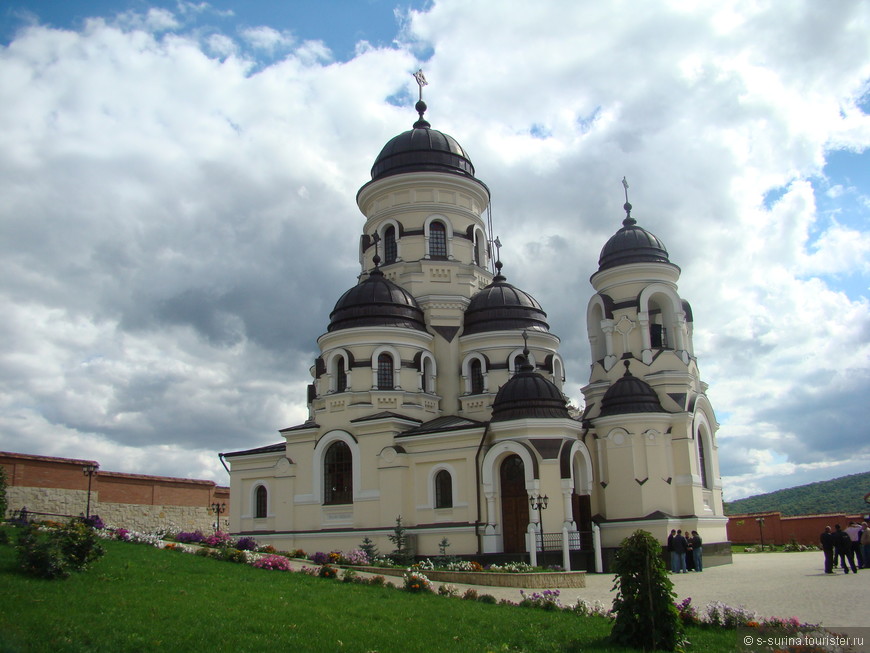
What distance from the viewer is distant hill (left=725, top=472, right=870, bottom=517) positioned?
63.7m

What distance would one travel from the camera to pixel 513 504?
A: 23438 mm

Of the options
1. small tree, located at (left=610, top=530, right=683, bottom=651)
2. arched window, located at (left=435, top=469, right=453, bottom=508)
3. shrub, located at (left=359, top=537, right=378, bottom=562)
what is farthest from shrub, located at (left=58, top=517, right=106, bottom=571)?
arched window, located at (left=435, top=469, right=453, bottom=508)

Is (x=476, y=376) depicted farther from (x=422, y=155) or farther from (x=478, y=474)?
(x=422, y=155)

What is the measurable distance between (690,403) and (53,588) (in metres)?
20.5

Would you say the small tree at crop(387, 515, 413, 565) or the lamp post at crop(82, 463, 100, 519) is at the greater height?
the lamp post at crop(82, 463, 100, 519)

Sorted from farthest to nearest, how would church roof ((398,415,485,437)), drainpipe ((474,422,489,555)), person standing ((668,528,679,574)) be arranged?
church roof ((398,415,485,437))
drainpipe ((474,422,489,555))
person standing ((668,528,679,574))

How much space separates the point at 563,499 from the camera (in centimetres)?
2270

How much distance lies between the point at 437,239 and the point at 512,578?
15.8 meters

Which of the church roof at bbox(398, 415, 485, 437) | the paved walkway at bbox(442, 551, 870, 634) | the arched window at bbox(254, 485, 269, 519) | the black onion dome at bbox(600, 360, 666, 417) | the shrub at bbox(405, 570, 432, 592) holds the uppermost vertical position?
the black onion dome at bbox(600, 360, 666, 417)

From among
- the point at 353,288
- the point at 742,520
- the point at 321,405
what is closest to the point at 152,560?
the point at 321,405

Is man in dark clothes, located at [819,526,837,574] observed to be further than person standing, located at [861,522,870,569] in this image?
No

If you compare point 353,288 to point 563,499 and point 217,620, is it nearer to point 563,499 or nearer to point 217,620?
Result: point 563,499

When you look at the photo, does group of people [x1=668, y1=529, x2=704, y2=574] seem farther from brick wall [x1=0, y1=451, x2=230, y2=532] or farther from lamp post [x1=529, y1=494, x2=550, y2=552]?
brick wall [x1=0, y1=451, x2=230, y2=532]

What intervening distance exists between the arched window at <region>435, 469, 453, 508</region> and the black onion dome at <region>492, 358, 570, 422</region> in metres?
2.62
